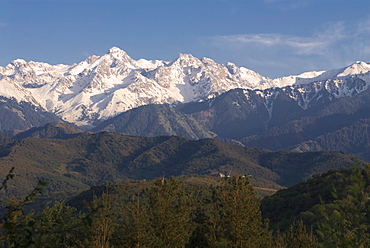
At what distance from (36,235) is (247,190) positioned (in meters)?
55.5

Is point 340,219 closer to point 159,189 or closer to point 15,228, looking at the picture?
point 15,228

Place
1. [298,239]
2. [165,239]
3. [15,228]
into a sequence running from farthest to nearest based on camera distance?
[298,239], [165,239], [15,228]

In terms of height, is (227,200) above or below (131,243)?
above

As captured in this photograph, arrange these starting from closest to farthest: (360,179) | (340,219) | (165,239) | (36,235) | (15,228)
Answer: (360,179), (340,219), (15,228), (36,235), (165,239)

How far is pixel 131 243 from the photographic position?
211 feet

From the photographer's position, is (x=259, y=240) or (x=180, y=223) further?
(x=180, y=223)

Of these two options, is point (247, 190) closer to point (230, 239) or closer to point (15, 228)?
point (230, 239)

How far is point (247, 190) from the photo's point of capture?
69.9 metres

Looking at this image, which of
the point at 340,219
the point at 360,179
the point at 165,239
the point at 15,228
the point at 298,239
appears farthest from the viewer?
the point at 298,239

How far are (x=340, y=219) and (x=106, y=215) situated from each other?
55.0 metres

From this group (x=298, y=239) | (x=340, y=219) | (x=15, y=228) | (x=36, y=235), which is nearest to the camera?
(x=340, y=219)

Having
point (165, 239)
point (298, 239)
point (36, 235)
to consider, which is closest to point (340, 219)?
point (36, 235)

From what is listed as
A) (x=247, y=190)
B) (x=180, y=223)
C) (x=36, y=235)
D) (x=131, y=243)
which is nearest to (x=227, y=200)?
(x=247, y=190)

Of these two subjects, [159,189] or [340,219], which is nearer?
[340,219]
